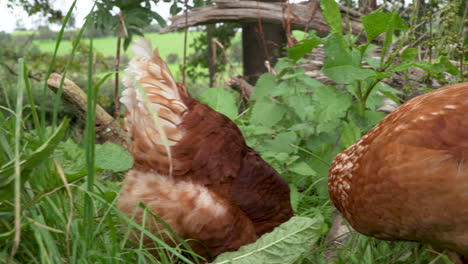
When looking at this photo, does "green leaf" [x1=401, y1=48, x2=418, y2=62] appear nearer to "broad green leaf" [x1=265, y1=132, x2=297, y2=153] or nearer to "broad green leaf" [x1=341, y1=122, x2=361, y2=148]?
"broad green leaf" [x1=341, y1=122, x2=361, y2=148]

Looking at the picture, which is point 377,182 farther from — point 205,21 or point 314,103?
point 205,21

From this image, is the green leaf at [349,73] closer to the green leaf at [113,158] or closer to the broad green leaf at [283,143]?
the broad green leaf at [283,143]

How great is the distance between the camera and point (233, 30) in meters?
6.20

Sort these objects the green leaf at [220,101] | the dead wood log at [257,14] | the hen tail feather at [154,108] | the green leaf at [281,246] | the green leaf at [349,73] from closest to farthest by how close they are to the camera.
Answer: the green leaf at [281,246], the hen tail feather at [154,108], the green leaf at [349,73], the green leaf at [220,101], the dead wood log at [257,14]

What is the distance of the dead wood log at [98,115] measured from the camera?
2.72 m

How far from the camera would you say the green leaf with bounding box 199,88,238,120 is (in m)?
2.71

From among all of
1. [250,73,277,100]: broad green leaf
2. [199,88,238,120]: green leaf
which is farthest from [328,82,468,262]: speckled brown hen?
[199,88,238,120]: green leaf

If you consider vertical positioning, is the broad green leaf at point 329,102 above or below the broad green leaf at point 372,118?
above

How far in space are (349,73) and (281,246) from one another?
0.80 meters

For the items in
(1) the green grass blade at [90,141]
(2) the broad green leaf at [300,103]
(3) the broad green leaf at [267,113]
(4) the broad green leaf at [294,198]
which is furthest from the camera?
(3) the broad green leaf at [267,113]

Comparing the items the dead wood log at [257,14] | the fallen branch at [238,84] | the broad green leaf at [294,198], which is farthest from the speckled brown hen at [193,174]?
the dead wood log at [257,14]

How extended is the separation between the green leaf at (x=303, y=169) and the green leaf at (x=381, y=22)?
0.75 meters

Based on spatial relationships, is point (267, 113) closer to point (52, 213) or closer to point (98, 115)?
point (98, 115)

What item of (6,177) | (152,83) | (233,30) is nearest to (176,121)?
(152,83)
